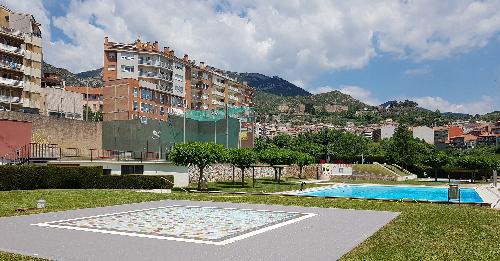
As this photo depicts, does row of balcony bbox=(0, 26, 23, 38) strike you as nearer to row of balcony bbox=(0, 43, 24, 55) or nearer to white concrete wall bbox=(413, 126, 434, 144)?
row of balcony bbox=(0, 43, 24, 55)

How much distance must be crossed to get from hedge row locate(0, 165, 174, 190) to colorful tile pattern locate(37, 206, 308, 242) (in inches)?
426

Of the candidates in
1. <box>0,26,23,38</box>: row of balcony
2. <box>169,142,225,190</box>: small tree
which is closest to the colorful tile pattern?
<box>169,142,225,190</box>: small tree

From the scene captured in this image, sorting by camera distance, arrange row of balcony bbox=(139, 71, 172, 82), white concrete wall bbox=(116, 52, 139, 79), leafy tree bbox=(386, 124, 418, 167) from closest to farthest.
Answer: leafy tree bbox=(386, 124, 418, 167) < white concrete wall bbox=(116, 52, 139, 79) < row of balcony bbox=(139, 71, 172, 82)

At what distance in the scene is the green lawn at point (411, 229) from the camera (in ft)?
33.0

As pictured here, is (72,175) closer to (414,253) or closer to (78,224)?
(78,224)

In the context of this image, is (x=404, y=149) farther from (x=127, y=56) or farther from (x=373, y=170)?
(x=127, y=56)

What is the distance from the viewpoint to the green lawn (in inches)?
396

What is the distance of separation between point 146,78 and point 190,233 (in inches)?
2911

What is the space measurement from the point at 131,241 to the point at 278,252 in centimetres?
370

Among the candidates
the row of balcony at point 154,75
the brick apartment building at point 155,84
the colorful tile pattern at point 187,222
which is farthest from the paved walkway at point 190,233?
the row of balcony at point 154,75

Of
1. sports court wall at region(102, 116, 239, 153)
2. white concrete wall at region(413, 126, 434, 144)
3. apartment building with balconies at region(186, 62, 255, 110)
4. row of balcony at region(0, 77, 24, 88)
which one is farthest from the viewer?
white concrete wall at region(413, 126, 434, 144)

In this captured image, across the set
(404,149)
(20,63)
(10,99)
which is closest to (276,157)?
(404,149)

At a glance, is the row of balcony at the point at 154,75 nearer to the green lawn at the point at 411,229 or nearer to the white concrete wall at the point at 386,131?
the green lawn at the point at 411,229

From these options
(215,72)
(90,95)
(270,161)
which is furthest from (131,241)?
(90,95)
